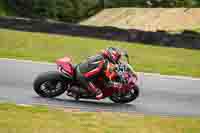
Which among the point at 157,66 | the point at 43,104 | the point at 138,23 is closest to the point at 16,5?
the point at 138,23

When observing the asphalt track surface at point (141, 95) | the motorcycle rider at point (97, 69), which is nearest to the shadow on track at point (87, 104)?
the asphalt track surface at point (141, 95)

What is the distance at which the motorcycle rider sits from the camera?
10742 mm

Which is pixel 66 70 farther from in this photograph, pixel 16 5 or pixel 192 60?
pixel 16 5

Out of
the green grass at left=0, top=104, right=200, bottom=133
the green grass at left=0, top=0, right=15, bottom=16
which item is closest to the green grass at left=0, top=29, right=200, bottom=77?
the green grass at left=0, top=104, right=200, bottom=133

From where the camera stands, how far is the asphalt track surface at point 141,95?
10.4 m

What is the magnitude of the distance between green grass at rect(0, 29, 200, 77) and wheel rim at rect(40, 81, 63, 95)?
695 cm

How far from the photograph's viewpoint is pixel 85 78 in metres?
10.7

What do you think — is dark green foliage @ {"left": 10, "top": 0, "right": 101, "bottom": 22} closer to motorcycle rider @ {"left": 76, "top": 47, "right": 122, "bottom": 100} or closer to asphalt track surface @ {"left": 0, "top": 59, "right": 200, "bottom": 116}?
asphalt track surface @ {"left": 0, "top": 59, "right": 200, "bottom": 116}

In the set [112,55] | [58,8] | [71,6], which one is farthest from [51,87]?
[71,6]

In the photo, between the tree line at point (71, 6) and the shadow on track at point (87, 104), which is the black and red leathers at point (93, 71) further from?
the tree line at point (71, 6)

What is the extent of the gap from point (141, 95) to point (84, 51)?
9303 mm

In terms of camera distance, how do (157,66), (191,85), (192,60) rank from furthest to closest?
(192,60)
(157,66)
(191,85)

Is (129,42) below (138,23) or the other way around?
the other way around

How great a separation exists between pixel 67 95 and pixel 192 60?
34.1 ft
